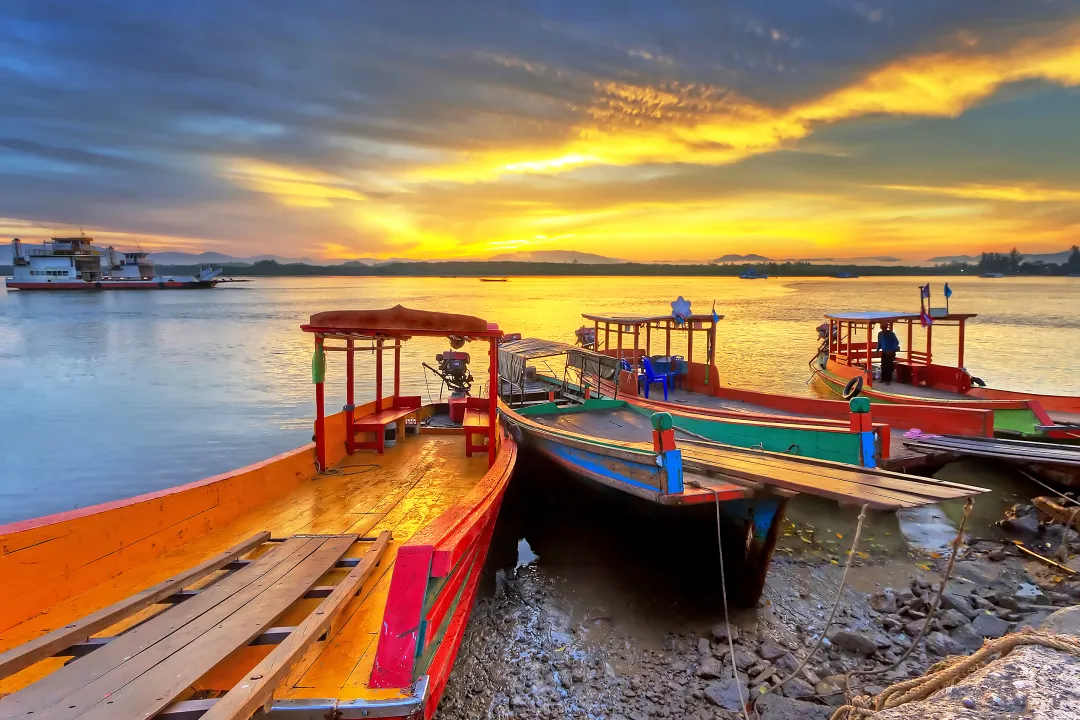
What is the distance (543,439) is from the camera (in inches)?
375

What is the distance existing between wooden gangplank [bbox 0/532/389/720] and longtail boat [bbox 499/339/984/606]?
11.0 ft

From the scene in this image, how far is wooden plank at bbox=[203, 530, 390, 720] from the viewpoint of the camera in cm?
266

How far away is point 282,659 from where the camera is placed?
3.04m

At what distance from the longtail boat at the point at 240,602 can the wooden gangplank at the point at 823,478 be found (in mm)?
2625

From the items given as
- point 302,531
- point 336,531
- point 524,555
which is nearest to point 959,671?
point 336,531

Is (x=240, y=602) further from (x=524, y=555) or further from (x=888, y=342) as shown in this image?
(x=888, y=342)

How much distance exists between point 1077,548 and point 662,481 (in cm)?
679

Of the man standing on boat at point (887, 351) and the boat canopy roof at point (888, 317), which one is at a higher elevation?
the boat canopy roof at point (888, 317)

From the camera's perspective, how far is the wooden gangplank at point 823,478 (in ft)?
16.2

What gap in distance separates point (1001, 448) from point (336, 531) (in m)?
10.8

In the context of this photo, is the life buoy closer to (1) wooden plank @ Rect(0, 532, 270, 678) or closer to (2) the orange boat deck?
(2) the orange boat deck

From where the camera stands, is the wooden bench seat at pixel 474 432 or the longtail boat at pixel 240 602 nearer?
the longtail boat at pixel 240 602

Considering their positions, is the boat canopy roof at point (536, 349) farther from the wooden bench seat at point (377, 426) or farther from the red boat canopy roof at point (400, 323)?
the red boat canopy roof at point (400, 323)

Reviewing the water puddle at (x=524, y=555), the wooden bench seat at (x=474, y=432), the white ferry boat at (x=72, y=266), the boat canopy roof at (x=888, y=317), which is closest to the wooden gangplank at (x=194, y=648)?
the wooden bench seat at (x=474, y=432)
